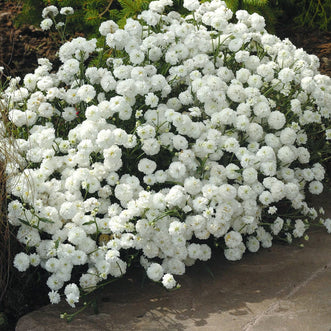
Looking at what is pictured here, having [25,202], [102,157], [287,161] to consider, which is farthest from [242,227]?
[25,202]

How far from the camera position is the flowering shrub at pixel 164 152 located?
287 centimetres

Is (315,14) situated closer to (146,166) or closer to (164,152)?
(164,152)

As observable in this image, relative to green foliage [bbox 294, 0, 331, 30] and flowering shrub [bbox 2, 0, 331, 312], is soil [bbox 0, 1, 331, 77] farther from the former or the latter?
flowering shrub [bbox 2, 0, 331, 312]

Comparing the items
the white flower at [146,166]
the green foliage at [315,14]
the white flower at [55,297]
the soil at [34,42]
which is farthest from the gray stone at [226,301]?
the green foliage at [315,14]

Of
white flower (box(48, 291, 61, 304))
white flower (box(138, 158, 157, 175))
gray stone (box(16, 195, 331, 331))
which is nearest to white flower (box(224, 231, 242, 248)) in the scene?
gray stone (box(16, 195, 331, 331))

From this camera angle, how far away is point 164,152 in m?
3.28

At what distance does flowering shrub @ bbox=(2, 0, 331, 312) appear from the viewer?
2.87 m

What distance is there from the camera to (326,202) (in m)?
3.77

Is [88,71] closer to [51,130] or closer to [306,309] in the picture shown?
[51,130]

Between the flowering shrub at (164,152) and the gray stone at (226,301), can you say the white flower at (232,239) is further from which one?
the gray stone at (226,301)

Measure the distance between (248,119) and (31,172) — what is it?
1219 mm

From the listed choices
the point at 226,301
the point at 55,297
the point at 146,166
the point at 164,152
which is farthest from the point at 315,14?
the point at 55,297

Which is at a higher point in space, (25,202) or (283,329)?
(25,202)

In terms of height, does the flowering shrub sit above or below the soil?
below
